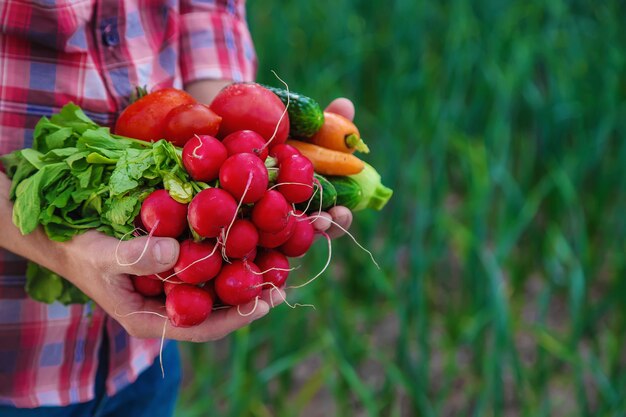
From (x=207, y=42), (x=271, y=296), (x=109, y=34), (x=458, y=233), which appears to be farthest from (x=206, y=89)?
(x=458, y=233)

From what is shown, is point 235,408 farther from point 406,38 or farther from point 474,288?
point 406,38

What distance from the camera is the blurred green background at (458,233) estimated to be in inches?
69.2

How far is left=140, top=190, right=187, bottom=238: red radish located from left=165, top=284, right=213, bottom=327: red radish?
0.22ft

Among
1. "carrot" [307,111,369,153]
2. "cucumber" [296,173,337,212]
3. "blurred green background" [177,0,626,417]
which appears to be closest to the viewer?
→ "cucumber" [296,173,337,212]

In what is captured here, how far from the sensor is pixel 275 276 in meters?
0.91

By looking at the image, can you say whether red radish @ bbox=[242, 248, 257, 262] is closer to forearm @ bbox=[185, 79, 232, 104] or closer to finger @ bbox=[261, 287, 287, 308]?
finger @ bbox=[261, 287, 287, 308]

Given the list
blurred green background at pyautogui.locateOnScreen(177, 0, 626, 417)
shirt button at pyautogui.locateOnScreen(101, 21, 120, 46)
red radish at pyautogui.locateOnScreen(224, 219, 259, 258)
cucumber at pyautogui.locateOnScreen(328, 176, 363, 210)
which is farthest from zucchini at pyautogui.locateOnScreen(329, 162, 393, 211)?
blurred green background at pyautogui.locateOnScreen(177, 0, 626, 417)

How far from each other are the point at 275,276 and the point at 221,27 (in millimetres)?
498

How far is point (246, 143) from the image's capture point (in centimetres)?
88

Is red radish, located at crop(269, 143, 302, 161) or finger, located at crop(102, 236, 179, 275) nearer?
finger, located at crop(102, 236, 179, 275)

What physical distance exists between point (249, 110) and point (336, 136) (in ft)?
0.61

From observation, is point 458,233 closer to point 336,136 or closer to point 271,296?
point 336,136

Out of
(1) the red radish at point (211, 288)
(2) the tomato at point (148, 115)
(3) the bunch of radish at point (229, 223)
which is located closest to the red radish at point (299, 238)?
(3) the bunch of radish at point (229, 223)

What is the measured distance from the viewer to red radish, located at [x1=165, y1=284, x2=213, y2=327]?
2.71 ft
